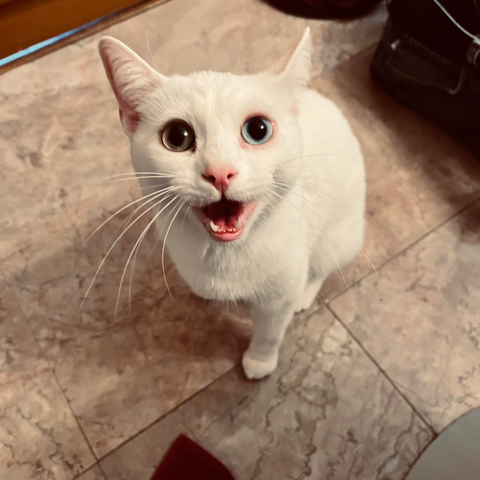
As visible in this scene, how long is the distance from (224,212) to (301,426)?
0.68 meters

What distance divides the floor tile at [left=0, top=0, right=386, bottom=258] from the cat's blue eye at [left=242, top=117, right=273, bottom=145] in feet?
2.59

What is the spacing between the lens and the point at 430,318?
115cm

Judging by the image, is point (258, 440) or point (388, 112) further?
point (388, 112)

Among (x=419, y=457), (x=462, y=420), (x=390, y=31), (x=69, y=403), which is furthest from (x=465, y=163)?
(x=69, y=403)

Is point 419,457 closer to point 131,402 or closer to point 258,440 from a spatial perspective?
point 258,440

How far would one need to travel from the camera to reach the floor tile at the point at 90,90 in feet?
4.20

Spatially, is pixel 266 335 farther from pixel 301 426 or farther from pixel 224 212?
pixel 224 212

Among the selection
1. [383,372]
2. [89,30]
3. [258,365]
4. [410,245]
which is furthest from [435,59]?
[89,30]

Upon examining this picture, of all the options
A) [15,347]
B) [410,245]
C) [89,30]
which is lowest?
[15,347]

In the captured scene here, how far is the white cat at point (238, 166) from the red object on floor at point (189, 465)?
404 mm

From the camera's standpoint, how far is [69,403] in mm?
1035

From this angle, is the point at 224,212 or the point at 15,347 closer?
the point at 224,212

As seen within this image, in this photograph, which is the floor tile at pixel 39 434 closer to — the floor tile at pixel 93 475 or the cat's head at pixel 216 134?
the floor tile at pixel 93 475

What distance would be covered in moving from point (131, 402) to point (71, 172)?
747 mm
